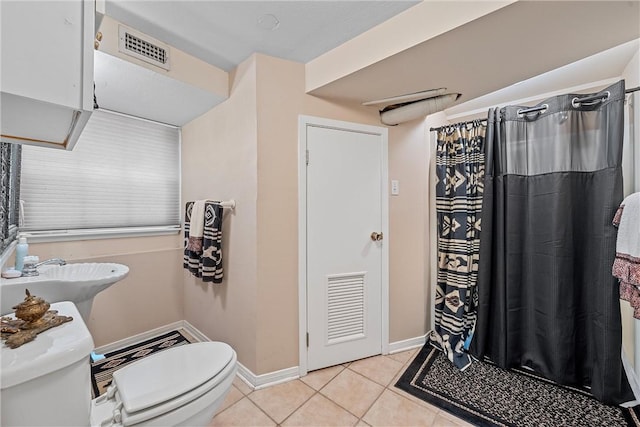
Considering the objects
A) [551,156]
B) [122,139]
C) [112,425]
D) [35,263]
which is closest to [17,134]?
[35,263]

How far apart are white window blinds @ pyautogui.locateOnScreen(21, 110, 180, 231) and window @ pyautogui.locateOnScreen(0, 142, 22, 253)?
0.13m

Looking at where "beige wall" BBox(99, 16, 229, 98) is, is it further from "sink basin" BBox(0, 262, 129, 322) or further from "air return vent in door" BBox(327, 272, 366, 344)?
"air return vent in door" BBox(327, 272, 366, 344)

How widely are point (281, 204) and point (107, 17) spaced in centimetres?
134

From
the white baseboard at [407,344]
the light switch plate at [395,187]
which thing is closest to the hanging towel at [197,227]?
the light switch plate at [395,187]

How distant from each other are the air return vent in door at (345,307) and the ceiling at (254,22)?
1526 millimetres

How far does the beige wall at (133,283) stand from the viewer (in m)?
2.07

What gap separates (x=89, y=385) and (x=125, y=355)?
5.36ft

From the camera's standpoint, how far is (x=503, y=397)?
1.66 metres

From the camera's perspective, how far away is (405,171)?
224cm

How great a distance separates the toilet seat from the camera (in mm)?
944

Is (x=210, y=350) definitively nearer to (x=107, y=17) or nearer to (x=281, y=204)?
(x=281, y=204)

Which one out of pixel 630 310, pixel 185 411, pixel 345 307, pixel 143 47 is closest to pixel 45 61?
pixel 143 47

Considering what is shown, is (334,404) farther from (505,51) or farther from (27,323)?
(505,51)

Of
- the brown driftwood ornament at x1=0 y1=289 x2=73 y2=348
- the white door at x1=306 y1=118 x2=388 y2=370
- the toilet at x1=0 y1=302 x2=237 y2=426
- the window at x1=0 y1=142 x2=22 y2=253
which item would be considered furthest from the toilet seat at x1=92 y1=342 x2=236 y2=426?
the window at x1=0 y1=142 x2=22 y2=253
